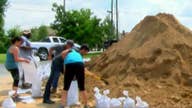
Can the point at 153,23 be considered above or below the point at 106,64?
above

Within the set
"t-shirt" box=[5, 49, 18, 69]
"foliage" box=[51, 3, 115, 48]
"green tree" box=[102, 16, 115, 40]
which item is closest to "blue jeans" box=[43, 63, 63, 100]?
"t-shirt" box=[5, 49, 18, 69]

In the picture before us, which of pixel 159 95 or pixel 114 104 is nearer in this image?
pixel 114 104

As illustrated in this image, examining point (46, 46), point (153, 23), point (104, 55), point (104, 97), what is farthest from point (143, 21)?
point (46, 46)

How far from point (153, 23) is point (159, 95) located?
159 inches

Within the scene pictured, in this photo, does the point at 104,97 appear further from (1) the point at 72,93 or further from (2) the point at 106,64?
(2) the point at 106,64

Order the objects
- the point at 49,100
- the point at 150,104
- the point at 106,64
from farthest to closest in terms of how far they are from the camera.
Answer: the point at 106,64
the point at 49,100
the point at 150,104

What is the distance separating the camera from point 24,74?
11.5m

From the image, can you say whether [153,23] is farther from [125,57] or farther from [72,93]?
[72,93]

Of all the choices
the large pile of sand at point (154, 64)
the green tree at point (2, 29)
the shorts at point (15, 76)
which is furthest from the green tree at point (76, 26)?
the shorts at point (15, 76)

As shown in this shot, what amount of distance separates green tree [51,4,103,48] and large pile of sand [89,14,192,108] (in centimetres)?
3176

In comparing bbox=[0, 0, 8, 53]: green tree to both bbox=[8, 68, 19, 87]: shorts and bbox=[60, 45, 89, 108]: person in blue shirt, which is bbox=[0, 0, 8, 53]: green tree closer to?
bbox=[8, 68, 19, 87]: shorts

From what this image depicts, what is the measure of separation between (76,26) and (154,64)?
3550 centimetres

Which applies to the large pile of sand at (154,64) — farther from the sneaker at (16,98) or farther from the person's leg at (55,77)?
the sneaker at (16,98)

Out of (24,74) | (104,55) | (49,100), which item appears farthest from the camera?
(104,55)
